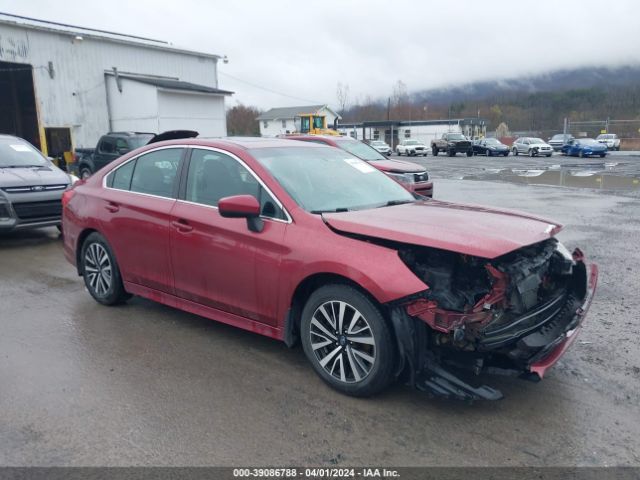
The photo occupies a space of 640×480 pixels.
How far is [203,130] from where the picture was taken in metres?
27.5

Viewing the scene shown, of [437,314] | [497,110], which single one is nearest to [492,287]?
[437,314]

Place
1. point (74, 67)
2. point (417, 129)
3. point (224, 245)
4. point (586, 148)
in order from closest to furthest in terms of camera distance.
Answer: point (224, 245) → point (74, 67) → point (586, 148) → point (417, 129)

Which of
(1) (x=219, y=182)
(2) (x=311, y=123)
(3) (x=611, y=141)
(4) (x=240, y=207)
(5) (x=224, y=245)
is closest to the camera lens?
(4) (x=240, y=207)

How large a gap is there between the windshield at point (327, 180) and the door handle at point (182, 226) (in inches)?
31.2

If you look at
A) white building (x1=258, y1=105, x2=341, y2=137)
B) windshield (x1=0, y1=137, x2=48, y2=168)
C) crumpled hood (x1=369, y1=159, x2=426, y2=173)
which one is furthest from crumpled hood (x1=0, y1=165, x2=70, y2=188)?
white building (x1=258, y1=105, x2=341, y2=137)

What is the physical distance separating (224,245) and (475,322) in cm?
192

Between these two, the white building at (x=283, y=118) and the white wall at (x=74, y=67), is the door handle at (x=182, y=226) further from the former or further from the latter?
the white building at (x=283, y=118)

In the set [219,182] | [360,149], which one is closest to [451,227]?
[219,182]

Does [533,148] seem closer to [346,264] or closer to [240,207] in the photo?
[240,207]

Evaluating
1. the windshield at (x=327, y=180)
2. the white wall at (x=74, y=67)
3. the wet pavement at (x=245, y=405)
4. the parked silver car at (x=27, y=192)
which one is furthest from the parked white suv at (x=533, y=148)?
the windshield at (x=327, y=180)

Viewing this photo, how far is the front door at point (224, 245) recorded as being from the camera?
3.82 metres

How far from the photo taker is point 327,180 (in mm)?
4344

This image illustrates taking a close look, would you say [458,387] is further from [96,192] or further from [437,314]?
[96,192]

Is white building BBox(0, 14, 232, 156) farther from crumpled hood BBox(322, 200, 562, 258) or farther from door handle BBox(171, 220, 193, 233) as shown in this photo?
crumpled hood BBox(322, 200, 562, 258)
